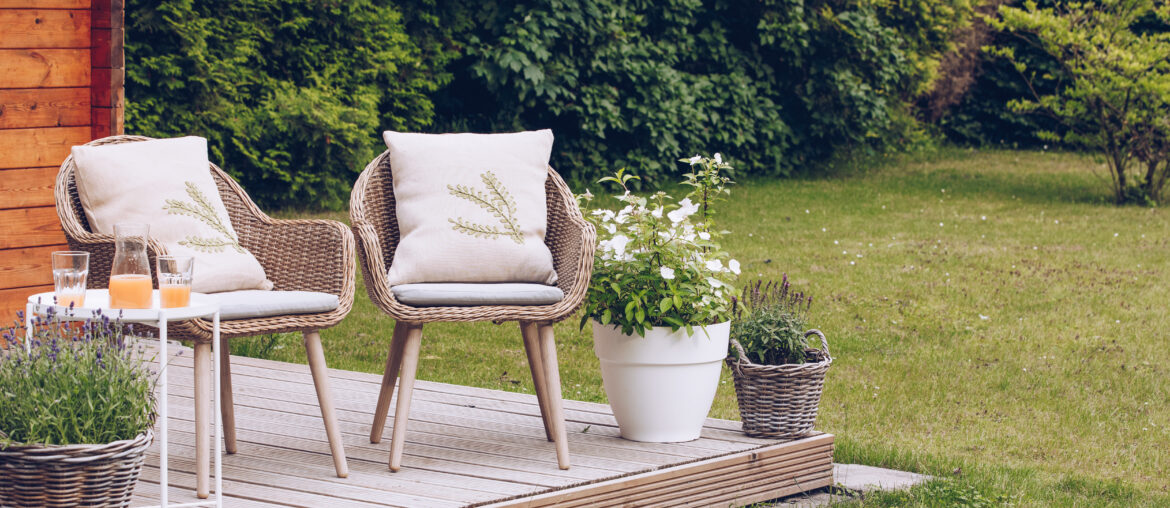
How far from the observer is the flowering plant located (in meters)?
3.19

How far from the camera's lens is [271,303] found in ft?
9.21

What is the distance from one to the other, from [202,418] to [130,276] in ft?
1.30

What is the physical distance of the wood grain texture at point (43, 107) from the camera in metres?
4.16

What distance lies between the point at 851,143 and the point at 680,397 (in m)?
10.4

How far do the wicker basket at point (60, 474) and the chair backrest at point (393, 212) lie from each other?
1.16 meters

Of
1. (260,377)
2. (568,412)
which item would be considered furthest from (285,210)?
(568,412)

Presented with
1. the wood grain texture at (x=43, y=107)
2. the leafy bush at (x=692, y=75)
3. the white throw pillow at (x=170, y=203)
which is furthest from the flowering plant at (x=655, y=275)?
the leafy bush at (x=692, y=75)

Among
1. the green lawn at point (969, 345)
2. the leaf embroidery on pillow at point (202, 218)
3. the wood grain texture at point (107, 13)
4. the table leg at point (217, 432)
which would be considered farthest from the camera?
the wood grain texture at point (107, 13)

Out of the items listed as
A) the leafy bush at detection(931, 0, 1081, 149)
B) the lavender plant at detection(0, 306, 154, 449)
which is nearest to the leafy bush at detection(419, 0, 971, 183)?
the leafy bush at detection(931, 0, 1081, 149)

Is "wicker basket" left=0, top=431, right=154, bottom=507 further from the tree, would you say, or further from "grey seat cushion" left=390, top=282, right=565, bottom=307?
the tree

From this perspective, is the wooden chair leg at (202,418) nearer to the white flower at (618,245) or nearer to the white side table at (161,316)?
the white side table at (161,316)

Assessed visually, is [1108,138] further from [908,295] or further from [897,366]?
[897,366]

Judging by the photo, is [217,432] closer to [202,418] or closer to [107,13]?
Answer: [202,418]

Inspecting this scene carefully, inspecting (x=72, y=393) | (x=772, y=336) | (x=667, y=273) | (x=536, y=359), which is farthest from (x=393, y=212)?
(x=72, y=393)
